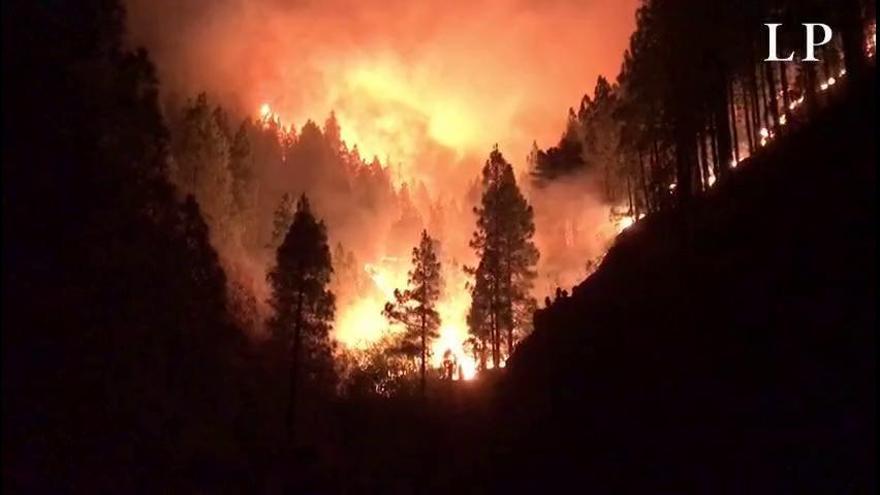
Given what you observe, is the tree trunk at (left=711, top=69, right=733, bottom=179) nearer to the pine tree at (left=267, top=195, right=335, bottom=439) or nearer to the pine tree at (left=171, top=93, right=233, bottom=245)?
the pine tree at (left=267, top=195, right=335, bottom=439)

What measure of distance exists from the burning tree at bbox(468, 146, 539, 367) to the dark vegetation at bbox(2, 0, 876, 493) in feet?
67.4

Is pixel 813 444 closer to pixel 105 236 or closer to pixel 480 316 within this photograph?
pixel 105 236

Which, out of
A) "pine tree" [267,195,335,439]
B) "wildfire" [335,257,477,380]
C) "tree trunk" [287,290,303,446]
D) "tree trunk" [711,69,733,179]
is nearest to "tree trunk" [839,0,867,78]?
"tree trunk" [711,69,733,179]

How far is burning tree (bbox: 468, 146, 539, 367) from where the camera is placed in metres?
56.9

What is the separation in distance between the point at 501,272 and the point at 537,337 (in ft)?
71.1

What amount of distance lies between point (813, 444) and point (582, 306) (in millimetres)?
17215

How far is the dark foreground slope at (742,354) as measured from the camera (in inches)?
658

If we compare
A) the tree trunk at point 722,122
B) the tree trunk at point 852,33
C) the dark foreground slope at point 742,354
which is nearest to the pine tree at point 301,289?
the dark foreground slope at point 742,354

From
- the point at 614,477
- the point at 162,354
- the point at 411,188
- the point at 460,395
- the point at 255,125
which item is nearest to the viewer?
the point at 614,477

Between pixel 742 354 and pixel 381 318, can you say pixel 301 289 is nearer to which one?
pixel 742 354

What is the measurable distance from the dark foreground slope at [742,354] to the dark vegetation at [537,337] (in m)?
0.07

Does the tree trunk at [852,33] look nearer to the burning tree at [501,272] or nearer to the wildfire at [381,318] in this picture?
the burning tree at [501,272]

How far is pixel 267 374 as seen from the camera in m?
49.8

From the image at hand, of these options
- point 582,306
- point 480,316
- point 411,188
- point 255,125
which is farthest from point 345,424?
point 411,188
